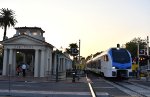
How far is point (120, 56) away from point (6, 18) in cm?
4150

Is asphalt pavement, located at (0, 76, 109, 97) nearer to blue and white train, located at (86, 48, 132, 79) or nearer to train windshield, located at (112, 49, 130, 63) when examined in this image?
blue and white train, located at (86, 48, 132, 79)

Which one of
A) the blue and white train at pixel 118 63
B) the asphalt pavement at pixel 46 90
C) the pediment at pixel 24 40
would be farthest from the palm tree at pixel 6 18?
the asphalt pavement at pixel 46 90

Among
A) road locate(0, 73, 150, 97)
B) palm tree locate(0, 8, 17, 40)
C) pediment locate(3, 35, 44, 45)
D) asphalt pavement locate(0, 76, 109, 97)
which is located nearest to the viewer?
asphalt pavement locate(0, 76, 109, 97)

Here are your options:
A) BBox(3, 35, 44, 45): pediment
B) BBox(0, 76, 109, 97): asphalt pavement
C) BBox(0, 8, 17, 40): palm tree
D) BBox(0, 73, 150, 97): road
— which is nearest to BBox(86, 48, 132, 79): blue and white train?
BBox(0, 73, 150, 97): road

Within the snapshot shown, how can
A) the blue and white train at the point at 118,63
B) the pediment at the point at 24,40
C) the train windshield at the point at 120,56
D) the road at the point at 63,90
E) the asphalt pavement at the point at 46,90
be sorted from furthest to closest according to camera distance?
1. the pediment at the point at 24,40
2. the train windshield at the point at 120,56
3. the blue and white train at the point at 118,63
4. the road at the point at 63,90
5. the asphalt pavement at the point at 46,90

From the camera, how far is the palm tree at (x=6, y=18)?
79356mm

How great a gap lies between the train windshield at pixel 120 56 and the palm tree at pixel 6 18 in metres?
40.5

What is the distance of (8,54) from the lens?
5112 centimetres

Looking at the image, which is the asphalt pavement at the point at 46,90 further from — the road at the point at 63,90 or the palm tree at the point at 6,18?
the palm tree at the point at 6,18

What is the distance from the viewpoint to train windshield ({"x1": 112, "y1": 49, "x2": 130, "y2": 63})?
42.3 meters

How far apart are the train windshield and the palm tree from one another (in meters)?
40.5

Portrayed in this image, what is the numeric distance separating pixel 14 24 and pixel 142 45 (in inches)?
2872

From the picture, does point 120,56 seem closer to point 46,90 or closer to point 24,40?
point 24,40

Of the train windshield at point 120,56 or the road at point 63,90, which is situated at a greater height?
the train windshield at point 120,56
